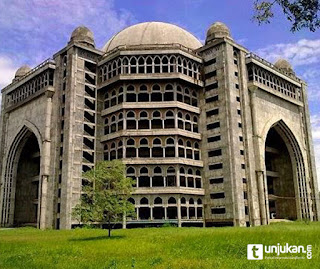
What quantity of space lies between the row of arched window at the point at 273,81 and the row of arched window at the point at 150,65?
11.2 metres

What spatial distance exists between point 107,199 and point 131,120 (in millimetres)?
26203

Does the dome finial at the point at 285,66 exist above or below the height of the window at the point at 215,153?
above

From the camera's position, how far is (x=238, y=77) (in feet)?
204

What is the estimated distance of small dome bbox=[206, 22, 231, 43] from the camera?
6494cm

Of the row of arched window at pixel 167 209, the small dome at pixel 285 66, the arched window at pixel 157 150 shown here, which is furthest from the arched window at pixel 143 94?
the small dome at pixel 285 66

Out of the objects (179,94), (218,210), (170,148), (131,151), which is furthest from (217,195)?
(179,94)

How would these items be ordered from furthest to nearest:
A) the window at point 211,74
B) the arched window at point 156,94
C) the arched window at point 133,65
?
the window at point 211,74, the arched window at point 156,94, the arched window at point 133,65

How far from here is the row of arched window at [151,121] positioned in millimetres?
58812

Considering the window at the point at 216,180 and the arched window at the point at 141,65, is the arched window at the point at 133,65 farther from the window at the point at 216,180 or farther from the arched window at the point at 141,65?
the window at the point at 216,180

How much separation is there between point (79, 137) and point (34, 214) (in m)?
24.6

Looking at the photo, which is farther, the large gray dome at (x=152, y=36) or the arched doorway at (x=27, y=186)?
the arched doorway at (x=27, y=186)

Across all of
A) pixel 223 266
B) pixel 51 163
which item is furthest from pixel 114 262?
pixel 51 163

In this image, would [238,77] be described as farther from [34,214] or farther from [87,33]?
[34,214]

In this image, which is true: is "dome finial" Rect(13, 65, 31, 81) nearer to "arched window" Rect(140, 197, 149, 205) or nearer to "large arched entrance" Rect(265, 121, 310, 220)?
"arched window" Rect(140, 197, 149, 205)
